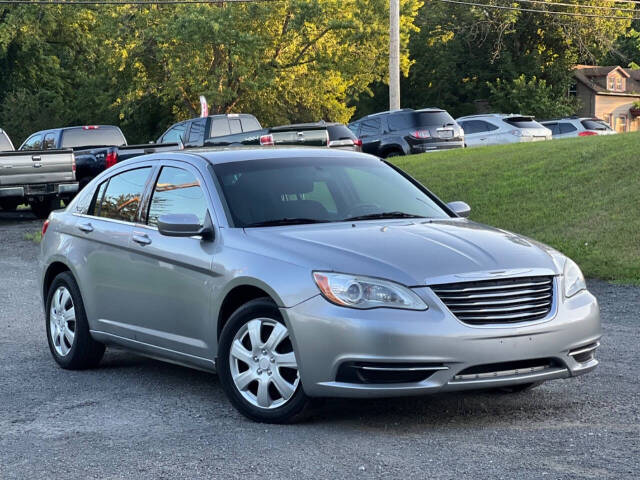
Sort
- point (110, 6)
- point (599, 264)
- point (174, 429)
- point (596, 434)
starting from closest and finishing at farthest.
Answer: point (596, 434)
point (174, 429)
point (599, 264)
point (110, 6)

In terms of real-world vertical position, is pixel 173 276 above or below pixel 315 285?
below

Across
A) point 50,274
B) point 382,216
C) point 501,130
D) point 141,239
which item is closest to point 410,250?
point 382,216

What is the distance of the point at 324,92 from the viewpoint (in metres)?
52.4

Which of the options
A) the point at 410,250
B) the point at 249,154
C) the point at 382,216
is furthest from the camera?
the point at 249,154

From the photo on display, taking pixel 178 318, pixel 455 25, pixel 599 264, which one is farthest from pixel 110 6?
pixel 178 318

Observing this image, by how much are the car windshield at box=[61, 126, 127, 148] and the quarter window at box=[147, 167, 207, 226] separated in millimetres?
19622

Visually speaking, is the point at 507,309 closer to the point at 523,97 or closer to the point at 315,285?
the point at 315,285

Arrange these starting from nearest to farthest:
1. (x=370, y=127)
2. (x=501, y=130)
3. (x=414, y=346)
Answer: (x=414, y=346) < (x=370, y=127) < (x=501, y=130)

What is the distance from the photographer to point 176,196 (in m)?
7.33

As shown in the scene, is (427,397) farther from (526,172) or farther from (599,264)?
(526,172)

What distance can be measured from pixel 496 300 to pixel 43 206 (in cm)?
2064

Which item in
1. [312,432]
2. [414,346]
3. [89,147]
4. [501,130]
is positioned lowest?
[501,130]

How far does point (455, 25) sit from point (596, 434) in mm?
59058

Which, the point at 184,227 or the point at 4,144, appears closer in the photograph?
the point at 184,227
